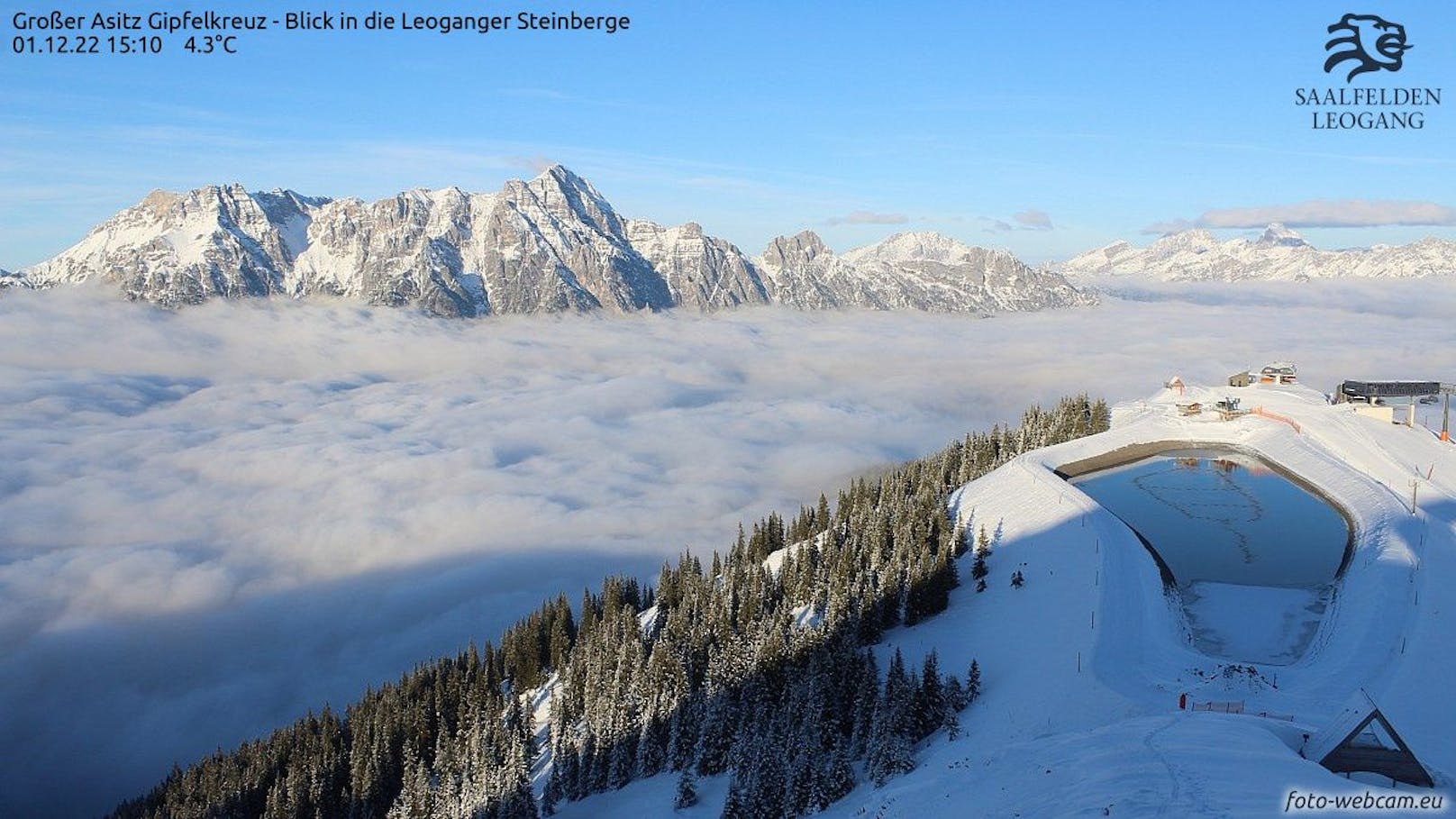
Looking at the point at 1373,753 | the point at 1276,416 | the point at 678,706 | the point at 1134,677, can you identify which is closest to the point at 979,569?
the point at 1134,677

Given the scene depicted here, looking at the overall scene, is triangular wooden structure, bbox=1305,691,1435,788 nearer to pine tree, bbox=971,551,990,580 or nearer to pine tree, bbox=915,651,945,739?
pine tree, bbox=915,651,945,739

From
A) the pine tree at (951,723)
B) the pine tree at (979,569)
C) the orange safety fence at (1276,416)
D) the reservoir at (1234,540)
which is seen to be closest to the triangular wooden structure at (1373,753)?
the pine tree at (951,723)

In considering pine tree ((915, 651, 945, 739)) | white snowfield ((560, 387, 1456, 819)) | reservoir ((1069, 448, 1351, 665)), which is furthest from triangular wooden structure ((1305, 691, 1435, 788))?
reservoir ((1069, 448, 1351, 665))

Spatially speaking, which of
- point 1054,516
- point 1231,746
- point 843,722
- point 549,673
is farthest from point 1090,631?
point 549,673

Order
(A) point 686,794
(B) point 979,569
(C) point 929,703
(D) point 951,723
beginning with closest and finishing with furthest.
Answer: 1. (D) point 951,723
2. (C) point 929,703
3. (A) point 686,794
4. (B) point 979,569

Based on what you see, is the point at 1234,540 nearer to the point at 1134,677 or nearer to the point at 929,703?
the point at 1134,677

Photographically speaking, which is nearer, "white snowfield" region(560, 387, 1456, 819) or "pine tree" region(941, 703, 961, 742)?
"white snowfield" region(560, 387, 1456, 819)
